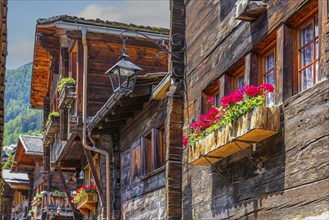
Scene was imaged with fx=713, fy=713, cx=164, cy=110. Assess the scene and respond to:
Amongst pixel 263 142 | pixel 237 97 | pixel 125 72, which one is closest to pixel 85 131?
pixel 125 72

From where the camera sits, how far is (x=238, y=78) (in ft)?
32.4

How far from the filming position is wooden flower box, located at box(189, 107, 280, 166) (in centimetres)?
775

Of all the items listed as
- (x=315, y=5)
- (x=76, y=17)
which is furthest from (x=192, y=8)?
(x=76, y=17)

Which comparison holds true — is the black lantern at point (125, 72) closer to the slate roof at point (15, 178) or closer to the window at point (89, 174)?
the window at point (89, 174)

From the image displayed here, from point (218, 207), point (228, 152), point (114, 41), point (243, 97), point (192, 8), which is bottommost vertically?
point (218, 207)

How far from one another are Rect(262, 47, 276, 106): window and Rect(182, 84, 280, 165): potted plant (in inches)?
8.7

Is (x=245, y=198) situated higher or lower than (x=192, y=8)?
lower

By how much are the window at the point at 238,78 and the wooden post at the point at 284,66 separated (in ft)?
5.02

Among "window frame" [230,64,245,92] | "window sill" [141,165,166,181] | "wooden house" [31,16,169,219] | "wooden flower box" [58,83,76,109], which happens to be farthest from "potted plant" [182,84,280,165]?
"wooden flower box" [58,83,76,109]

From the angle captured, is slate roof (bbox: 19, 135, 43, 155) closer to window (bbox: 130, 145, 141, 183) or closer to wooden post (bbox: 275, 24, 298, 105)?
window (bbox: 130, 145, 141, 183)

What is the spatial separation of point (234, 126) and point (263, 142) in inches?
15.3

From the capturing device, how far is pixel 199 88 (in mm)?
10984

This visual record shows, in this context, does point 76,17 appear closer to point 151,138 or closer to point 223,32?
point 151,138

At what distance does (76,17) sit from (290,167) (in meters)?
12.1
